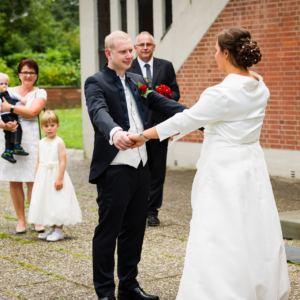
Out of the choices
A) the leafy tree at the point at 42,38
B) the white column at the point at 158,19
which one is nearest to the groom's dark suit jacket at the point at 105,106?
the white column at the point at 158,19

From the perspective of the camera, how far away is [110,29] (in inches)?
503

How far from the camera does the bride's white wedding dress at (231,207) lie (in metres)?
3.55

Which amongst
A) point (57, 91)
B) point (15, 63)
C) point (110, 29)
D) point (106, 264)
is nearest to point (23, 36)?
point (15, 63)

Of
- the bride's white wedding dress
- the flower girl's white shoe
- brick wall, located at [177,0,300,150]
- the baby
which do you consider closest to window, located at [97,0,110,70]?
brick wall, located at [177,0,300,150]

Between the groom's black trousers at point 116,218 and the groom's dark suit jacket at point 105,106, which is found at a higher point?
the groom's dark suit jacket at point 105,106

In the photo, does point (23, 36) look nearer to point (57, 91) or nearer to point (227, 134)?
point (57, 91)

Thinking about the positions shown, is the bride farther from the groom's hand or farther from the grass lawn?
the grass lawn

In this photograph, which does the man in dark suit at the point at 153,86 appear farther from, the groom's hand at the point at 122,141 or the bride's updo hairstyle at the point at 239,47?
the bride's updo hairstyle at the point at 239,47

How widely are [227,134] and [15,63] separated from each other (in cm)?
3641

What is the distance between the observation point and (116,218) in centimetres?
411

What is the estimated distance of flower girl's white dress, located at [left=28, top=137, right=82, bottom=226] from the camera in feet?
20.5

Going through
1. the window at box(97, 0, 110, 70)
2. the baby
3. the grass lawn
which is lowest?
the grass lawn

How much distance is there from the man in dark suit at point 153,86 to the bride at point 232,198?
319 cm

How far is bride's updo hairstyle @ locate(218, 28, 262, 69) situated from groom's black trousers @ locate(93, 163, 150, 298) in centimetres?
113
